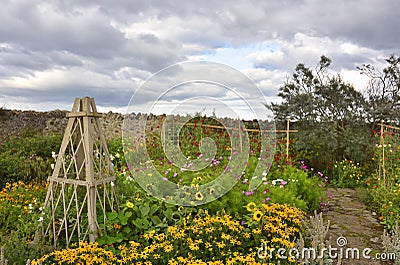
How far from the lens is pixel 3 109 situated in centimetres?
A: 1227

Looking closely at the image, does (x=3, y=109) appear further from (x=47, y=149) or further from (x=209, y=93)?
(x=209, y=93)

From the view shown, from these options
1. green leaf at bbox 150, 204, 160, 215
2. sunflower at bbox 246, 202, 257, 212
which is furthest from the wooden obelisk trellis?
sunflower at bbox 246, 202, 257, 212

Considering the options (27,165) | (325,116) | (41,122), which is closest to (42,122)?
(41,122)

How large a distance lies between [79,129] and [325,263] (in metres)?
2.64

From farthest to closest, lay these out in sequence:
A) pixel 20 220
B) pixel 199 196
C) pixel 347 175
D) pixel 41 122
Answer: pixel 41 122
pixel 347 175
pixel 199 196
pixel 20 220

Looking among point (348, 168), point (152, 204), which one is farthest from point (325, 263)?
point (348, 168)

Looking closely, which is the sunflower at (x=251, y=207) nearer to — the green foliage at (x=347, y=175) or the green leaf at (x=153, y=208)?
the green leaf at (x=153, y=208)

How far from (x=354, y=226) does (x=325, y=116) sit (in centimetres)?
419

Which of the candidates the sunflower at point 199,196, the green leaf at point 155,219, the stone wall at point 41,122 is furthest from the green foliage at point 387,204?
the stone wall at point 41,122

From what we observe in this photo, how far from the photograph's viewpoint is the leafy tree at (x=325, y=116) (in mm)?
8328

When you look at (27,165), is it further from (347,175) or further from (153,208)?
(347,175)

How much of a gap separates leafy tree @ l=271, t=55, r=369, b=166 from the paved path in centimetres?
204

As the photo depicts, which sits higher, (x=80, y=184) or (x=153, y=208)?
(x=80, y=184)

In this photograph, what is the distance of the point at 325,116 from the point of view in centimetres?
868
